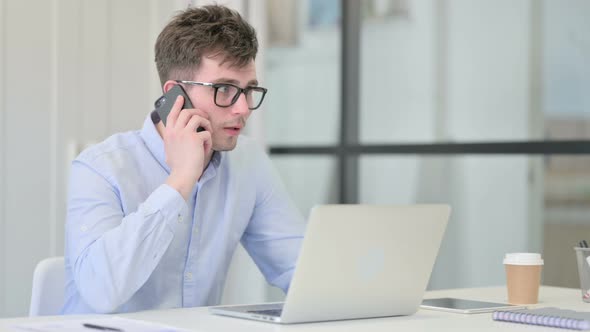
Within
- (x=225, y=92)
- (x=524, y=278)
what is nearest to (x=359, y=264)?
(x=524, y=278)

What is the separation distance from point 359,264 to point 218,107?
66 cm

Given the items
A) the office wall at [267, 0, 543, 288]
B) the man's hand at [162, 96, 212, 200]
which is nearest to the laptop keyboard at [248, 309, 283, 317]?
the man's hand at [162, 96, 212, 200]

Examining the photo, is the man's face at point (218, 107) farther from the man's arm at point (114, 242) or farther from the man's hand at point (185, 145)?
the man's arm at point (114, 242)

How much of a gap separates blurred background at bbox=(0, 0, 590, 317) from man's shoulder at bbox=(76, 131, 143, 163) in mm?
1387

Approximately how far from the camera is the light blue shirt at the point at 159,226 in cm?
185

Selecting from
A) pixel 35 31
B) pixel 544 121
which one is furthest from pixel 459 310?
pixel 35 31

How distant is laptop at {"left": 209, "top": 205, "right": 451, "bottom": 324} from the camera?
5.20 ft

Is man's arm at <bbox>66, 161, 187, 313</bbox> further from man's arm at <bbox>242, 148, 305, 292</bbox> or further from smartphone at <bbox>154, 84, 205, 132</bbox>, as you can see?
man's arm at <bbox>242, 148, 305, 292</bbox>

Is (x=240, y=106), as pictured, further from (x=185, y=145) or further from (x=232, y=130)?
(x=185, y=145)

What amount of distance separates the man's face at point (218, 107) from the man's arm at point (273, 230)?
244mm

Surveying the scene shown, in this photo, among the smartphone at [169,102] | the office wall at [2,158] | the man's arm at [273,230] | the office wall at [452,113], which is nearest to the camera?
the smartphone at [169,102]

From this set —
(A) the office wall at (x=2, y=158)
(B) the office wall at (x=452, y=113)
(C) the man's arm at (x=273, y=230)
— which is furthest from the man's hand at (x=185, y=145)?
(B) the office wall at (x=452, y=113)

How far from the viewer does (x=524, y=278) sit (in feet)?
6.74

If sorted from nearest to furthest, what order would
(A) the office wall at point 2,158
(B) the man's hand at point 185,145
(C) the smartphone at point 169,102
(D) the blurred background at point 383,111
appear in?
(B) the man's hand at point 185,145 → (C) the smartphone at point 169,102 → (A) the office wall at point 2,158 → (D) the blurred background at point 383,111
